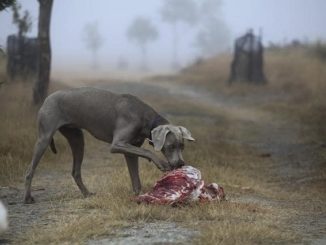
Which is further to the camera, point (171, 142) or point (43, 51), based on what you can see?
point (43, 51)

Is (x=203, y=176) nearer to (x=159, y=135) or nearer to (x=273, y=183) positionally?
(x=273, y=183)

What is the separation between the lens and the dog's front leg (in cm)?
812

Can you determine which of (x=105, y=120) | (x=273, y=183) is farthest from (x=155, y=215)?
(x=273, y=183)

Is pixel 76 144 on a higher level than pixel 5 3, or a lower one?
lower

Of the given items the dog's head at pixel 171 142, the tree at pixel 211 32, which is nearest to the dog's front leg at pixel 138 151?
the dog's head at pixel 171 142

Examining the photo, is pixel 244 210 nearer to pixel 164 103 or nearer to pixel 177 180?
pixel 177 180

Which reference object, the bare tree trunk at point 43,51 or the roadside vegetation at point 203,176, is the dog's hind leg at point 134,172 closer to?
the roadside vegetation at point 203,176

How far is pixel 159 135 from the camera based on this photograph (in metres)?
8.16

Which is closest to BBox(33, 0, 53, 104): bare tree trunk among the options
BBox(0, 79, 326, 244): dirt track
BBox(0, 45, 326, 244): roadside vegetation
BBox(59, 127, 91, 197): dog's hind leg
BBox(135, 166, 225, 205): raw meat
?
BBox(0, 45, 326, 244): roadside vegetation

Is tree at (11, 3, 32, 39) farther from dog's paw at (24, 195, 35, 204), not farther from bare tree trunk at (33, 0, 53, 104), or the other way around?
dog's paw at (24, 195, 35, 204)

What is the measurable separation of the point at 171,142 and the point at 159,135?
17 cm

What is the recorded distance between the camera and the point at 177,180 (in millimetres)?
7887

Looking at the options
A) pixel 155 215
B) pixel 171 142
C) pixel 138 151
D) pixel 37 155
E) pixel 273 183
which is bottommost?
pixel 273 183

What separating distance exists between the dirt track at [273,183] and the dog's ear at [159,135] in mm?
1369
